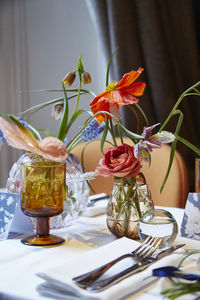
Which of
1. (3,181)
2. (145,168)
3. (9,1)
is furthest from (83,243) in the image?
(9,1)

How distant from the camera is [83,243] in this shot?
2.75ft

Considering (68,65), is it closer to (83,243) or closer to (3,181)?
(3,181)

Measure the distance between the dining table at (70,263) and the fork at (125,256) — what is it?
2cm

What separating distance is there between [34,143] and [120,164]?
6.5 inches

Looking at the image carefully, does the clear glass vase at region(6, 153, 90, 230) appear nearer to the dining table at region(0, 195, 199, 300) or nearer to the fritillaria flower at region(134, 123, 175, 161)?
the dining table at region(0, 195, 199, 300)

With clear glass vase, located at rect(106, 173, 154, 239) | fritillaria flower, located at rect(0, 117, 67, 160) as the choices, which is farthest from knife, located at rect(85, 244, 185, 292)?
fritillaria flower, located at rect(0, 117, 67, 160)

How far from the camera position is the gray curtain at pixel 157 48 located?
191cm

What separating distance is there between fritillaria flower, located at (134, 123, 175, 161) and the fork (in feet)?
0.52

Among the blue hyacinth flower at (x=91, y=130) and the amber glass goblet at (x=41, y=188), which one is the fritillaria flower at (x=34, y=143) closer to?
the amber glass goblet at (x=41, y=188)

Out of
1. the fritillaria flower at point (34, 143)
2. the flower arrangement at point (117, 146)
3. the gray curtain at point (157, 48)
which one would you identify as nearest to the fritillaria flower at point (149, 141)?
the flower arrangement at point (117, 146)

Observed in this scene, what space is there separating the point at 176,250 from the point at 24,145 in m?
0.34

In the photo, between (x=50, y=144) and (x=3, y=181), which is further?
(x=3, y=181)

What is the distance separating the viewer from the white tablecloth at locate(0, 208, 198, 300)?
22.9 inches

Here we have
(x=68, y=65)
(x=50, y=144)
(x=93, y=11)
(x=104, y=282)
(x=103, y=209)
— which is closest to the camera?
(x=104, y=282)
